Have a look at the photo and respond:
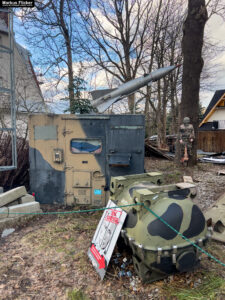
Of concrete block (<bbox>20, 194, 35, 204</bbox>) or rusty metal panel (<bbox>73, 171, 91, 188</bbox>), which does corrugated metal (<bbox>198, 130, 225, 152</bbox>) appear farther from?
concrete block (<bbox>20, 194, 35, 204</bbox>)

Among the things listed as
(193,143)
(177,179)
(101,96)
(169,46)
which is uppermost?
(169,46)

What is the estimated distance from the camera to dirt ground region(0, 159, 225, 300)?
104 inches

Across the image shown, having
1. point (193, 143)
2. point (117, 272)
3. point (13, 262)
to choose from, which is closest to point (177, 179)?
point (193, 143)

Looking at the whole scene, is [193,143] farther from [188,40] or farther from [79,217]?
[79,217]

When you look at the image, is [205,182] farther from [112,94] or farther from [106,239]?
[112,94]

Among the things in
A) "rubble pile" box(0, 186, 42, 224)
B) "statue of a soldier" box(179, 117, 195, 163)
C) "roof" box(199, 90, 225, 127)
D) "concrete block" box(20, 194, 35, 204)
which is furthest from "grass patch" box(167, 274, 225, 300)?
"roof" box(199, 90, 225, 127)

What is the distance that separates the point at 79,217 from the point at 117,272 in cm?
217

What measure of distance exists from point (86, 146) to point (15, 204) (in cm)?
213

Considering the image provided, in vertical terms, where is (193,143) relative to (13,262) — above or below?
above

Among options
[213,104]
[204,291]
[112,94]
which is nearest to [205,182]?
[204,291]

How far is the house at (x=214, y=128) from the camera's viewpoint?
19750 mm

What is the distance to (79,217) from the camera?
5.00 meters

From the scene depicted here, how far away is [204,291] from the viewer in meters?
2.61

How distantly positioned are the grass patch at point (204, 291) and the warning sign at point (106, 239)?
0.88 metres
